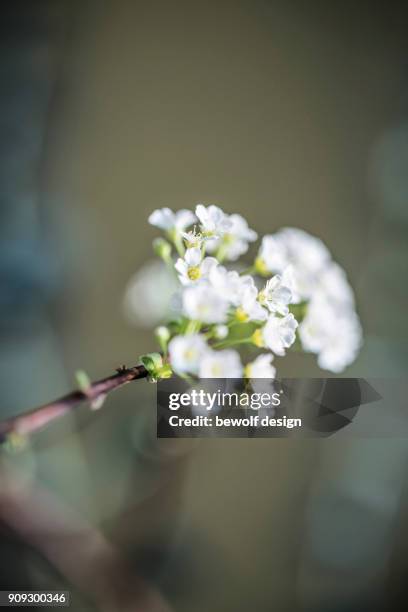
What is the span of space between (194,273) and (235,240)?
9cm

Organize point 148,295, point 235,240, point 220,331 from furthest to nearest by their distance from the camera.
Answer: point 148,295
point 235,240
point 220,331

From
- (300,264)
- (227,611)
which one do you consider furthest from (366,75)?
(227,611)

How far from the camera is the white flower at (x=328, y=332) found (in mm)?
514

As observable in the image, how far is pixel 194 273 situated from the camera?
41 centimetres

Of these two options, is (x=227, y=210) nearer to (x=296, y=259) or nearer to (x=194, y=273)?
(x=296, y=259)

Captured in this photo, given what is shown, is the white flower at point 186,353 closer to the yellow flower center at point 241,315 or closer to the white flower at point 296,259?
the yellow flower center at point 241,315

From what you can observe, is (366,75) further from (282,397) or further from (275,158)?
(282,397)

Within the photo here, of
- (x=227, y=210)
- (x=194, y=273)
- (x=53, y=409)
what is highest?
(x=227, y=210)

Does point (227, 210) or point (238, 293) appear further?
point (227, 210)

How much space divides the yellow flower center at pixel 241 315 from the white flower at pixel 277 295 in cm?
4

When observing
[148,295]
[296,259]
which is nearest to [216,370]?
[296,259]

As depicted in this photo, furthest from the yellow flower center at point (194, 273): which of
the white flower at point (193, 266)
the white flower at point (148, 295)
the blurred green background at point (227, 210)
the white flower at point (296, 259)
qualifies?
the blurred green background at point (227, 210)

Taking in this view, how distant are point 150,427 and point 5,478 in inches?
11.7

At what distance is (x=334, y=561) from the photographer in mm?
1144
